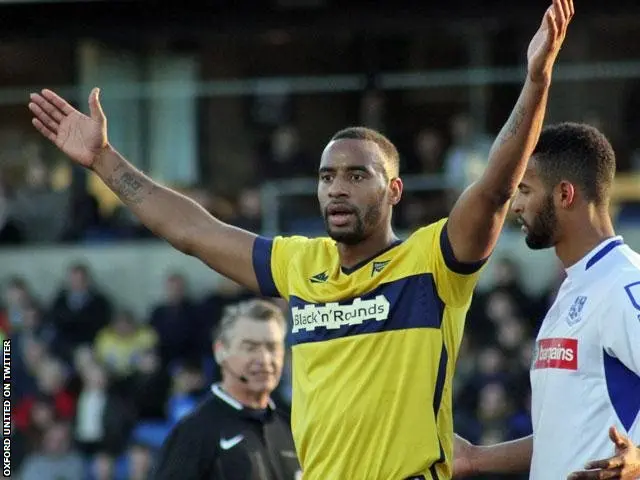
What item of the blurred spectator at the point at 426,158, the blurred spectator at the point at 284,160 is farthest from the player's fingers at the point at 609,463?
the blurred spectator at the point at 284,160

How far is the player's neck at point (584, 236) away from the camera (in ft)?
18.6

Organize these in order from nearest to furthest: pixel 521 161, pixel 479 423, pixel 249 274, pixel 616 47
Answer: pixel 521 161, pixel 249 274, pixel 479 423, pixel 616 47

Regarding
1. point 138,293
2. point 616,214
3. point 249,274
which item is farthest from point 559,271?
point 249,274

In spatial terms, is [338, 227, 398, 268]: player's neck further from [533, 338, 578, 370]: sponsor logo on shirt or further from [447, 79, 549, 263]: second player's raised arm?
[533, 338, 578, 370]: sponsor logo on shirt

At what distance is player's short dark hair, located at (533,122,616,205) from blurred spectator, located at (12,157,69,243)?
12.5m

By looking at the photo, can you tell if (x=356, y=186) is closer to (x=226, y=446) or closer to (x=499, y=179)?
(x=499, y=179)

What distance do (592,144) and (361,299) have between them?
40.2 inches

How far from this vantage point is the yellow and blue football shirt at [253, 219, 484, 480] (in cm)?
553

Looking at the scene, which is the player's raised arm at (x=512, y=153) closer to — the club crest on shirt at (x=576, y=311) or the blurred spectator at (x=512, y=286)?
the club crest on shirt at (x=576, y=311)

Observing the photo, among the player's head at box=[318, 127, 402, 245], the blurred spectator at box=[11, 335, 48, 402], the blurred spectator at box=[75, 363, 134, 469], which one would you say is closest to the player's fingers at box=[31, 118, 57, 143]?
the player's head at box=[318, 127, 402, 245]

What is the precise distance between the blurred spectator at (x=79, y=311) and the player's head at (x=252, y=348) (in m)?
8.28

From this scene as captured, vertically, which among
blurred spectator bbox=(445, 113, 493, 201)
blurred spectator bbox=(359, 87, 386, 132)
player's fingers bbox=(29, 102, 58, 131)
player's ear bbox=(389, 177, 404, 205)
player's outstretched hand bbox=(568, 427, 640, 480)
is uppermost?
blurred spectator bbox=(359, 87, 386, 132)

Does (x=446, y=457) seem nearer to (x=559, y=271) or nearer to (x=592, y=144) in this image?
(x=592, y=144)

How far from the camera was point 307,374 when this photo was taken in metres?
5.76
